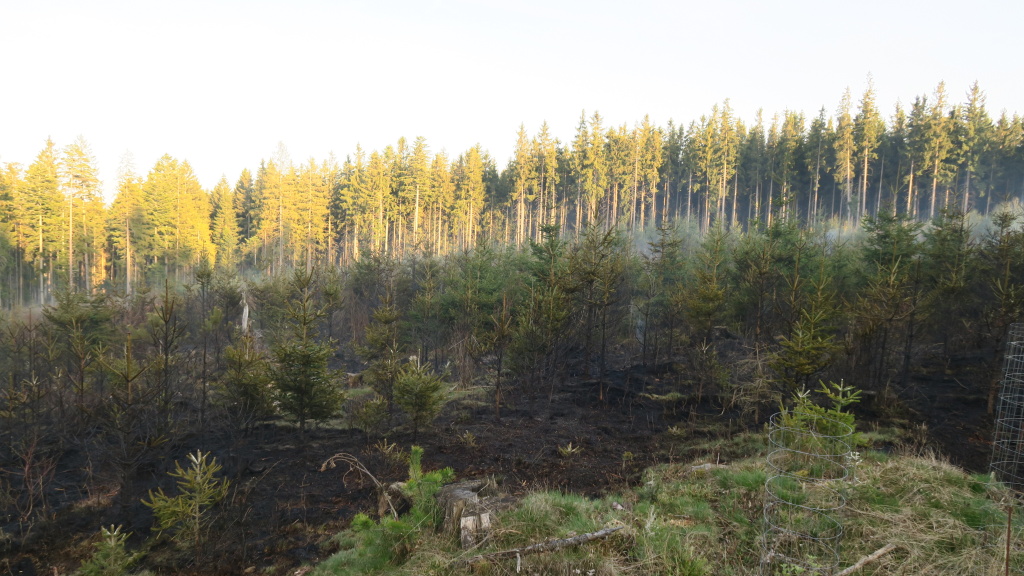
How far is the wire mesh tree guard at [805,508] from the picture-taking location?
5297 mm

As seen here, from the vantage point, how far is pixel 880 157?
53.1m

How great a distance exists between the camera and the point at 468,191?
183 ft

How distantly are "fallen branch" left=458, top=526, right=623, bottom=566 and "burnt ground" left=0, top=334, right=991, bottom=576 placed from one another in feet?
12.7

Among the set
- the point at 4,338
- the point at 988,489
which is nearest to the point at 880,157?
the point at 988,489

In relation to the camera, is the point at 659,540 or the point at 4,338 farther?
the point at 4,338

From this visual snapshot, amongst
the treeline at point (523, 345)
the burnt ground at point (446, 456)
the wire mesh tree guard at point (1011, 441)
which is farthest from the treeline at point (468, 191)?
the wire mesh tree guard at point (1011, 441)

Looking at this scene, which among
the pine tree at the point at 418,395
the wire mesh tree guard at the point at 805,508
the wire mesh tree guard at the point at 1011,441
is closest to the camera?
the wire mesh tree guard at the point at 805,508

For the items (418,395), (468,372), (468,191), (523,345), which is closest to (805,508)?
(418,395)

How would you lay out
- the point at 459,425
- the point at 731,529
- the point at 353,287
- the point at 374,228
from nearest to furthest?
the point at 731,529 < the point at 459,425 < the point at 353,287 < the point at 374,228

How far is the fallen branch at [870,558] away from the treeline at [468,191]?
3934 centimetres

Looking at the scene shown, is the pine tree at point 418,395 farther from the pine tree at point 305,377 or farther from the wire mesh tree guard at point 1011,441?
the wire mesh tree guard at point 1011,441

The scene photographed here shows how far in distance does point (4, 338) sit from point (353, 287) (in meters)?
16.1

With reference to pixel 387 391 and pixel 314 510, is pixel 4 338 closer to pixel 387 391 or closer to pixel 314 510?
pixel 387 391

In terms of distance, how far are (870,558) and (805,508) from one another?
0.70 m
